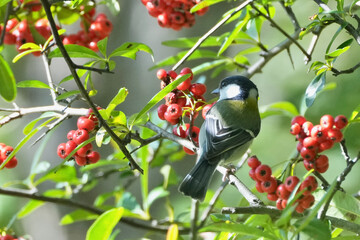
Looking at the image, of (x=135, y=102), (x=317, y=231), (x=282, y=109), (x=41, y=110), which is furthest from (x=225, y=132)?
(x=135, y=102)

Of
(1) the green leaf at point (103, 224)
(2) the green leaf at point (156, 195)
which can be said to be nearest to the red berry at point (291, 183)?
A: (1) the green leaf at point (103, 224)

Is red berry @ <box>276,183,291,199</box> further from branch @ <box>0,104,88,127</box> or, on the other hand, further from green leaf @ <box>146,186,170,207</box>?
green leaf @ <box>146,186,170,207</box>

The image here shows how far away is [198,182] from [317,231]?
1.04 metres

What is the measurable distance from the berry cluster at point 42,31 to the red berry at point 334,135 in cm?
126

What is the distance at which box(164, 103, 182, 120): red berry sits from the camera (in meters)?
2.18

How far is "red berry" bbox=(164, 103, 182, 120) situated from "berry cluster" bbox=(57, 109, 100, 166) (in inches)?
11.8

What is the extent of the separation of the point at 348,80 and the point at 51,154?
2.46m

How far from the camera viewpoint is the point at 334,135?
2.23 meters

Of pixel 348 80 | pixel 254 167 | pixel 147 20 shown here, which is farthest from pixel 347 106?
pixel 254 167

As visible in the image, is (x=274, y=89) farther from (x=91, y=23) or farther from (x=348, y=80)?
(x=91, y=23)

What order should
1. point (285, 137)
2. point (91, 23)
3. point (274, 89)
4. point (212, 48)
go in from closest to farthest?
point (91, 23), point (212, 48), point (285, 137), point (274, 89)

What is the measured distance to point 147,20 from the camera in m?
4.58

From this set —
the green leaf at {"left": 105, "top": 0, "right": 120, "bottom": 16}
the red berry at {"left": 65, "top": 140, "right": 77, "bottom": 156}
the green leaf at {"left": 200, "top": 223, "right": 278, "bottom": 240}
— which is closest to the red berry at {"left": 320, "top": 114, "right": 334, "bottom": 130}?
the green leaf at {"left": 200, "top": 223, "right": 278, "bottom": 240}

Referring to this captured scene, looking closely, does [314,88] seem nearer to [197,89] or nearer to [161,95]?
[197,89]
